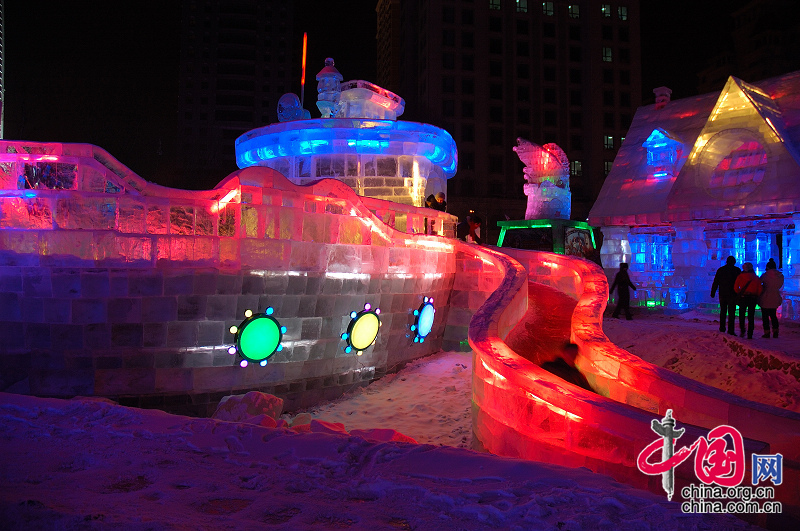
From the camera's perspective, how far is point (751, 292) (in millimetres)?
10961

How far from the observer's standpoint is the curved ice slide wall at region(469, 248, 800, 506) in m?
4.30

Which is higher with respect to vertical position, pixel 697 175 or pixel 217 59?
pixel 217 59

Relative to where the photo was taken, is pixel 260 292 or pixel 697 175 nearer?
pixel 260 292

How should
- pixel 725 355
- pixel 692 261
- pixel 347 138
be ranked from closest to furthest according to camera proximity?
pixel 725 355 → pixel 347 138 → pixel 692 261

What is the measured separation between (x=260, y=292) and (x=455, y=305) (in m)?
5.65

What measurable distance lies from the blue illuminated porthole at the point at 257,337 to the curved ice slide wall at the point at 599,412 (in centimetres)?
302

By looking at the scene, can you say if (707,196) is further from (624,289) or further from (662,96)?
(662,96)

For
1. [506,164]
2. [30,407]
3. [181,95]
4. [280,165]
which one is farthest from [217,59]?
[30,407]

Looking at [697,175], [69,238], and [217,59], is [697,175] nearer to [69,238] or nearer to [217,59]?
[69,238]

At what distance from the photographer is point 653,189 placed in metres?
18.4

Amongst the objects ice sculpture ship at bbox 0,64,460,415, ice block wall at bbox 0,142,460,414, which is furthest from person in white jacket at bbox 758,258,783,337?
ice block wall at bbox 0,142,460,414

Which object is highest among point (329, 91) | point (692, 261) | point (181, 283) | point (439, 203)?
point (329, 91)

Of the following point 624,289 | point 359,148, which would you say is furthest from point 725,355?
point 359,148

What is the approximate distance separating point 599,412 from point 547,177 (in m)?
17.8
